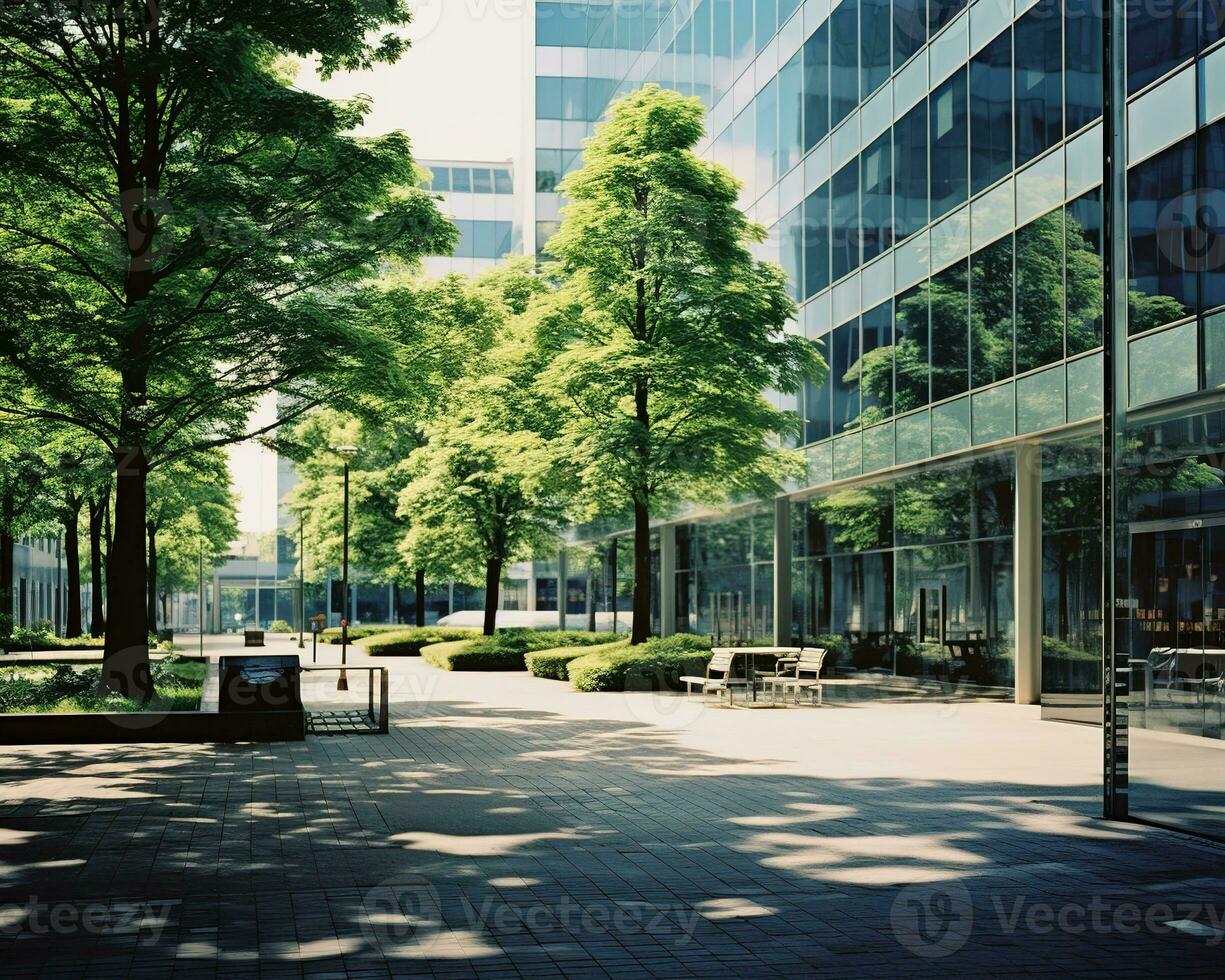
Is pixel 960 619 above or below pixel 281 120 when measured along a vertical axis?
below

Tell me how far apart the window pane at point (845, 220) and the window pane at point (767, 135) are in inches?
167

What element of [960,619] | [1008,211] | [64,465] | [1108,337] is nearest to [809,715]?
[960,619]

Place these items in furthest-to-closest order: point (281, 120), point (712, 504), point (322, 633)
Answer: point (322, 633) < point (712, 504) < point (281, 120)

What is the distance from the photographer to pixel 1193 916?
789 cm

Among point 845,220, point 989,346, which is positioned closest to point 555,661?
point 845,220

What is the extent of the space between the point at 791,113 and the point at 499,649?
16345 mm

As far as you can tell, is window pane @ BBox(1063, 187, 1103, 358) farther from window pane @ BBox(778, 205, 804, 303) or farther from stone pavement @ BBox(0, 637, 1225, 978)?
window pane @ BBox(778, 205, 804, 303)

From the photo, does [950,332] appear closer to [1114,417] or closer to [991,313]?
[991,313]

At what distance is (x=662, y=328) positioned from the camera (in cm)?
2802

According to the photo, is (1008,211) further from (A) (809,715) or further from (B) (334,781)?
(B) (334,781)

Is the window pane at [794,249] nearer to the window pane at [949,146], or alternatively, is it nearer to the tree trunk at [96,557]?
the window pane at [949,146]

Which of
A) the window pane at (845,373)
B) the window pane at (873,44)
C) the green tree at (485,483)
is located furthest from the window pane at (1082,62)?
the green tree at (485,483)

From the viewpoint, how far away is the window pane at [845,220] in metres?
30.1

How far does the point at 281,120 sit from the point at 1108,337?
12.1m
